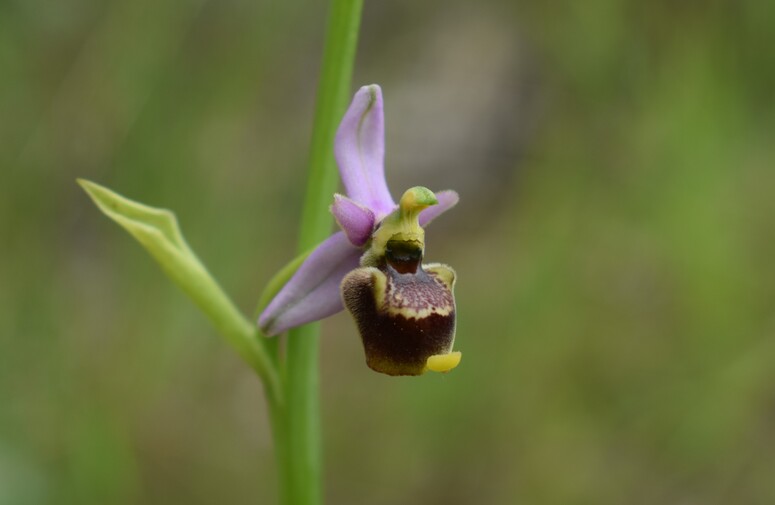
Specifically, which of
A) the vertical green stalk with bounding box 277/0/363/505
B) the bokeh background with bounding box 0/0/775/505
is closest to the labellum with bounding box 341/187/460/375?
the vertical green stalk with bounding box 277/0/363/505

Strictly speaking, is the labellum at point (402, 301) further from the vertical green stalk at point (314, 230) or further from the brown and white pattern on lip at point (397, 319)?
the vertical green stalk at point (314, 230)

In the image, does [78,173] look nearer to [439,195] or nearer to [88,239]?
[88,239]

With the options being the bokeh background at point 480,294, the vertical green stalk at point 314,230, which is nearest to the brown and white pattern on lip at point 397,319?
the vertical green stalk at point 314,230

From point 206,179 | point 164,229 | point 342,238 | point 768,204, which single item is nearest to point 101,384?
point 206,179

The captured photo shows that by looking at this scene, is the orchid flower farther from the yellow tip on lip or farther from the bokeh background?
the bokeh background

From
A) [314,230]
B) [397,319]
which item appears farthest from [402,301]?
[314,230]

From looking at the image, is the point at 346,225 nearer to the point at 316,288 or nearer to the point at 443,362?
the point at 316,288
